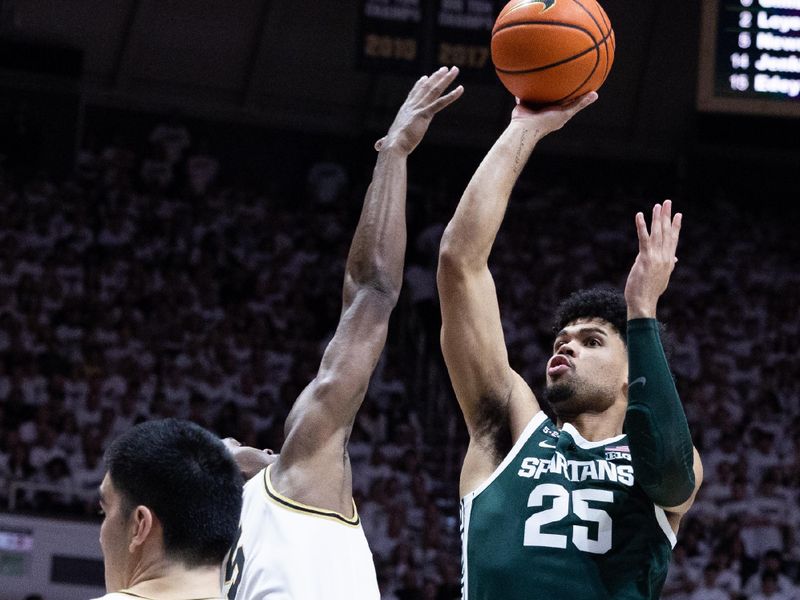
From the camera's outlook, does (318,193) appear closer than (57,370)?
No

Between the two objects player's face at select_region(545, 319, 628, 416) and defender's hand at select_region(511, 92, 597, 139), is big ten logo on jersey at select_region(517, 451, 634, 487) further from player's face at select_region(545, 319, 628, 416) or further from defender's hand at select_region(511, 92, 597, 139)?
defender's hand at select_region(511, 92, 597, 139)

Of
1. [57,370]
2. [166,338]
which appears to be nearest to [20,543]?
[57,370]

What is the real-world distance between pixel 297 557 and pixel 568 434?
97 cm

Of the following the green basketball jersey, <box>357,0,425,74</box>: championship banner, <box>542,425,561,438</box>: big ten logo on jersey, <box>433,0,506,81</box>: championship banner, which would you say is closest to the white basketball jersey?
the green basketball jersey

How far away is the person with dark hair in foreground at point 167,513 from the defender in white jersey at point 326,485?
44 centimetres

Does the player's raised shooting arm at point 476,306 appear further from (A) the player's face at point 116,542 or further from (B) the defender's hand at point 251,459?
(A) the player's face at point 116,542

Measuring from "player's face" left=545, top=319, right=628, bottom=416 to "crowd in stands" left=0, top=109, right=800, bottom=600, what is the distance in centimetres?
662

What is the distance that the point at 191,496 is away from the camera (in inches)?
88.0

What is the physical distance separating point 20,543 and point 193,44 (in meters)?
7.80

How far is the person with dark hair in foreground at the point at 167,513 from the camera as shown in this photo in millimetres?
2205

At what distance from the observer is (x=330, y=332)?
522 inches

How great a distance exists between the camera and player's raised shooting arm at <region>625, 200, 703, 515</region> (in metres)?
2.96

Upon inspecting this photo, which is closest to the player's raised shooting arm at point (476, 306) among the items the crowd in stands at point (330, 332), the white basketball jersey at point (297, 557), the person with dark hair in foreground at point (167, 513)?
the white basketball jersey at point (297, 557)

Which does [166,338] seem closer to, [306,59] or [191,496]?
[306,59]
